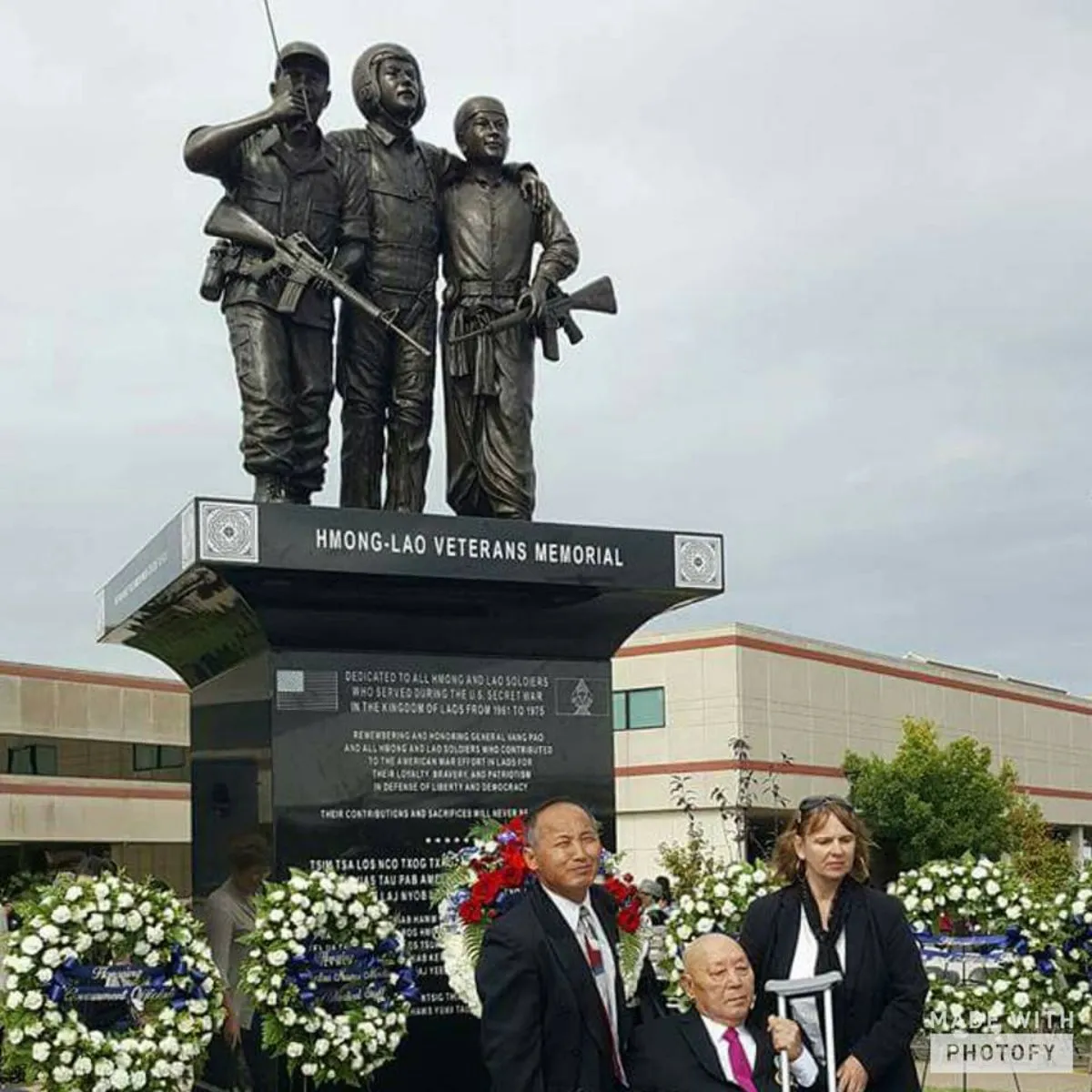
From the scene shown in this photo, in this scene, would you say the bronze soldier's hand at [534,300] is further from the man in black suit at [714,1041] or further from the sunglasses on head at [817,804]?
the man in black suit at [714,1041]

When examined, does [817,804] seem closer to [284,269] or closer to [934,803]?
[284,269]

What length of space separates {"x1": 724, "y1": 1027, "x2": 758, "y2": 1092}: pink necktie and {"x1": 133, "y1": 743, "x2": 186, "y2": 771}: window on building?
3884 centimetres

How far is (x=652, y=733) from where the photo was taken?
38.0 metres

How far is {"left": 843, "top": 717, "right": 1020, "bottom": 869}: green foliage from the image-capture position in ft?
114

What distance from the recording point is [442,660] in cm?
878

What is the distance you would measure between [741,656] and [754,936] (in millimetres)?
31635

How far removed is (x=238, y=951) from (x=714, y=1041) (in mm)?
3847

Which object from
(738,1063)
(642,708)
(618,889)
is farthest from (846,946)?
(642,708)

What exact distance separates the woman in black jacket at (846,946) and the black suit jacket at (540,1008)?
25.8 inches

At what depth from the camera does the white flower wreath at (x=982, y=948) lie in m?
7.83

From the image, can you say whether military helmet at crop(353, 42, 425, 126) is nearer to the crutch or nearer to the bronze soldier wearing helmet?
the bronze soldier wearing helmet

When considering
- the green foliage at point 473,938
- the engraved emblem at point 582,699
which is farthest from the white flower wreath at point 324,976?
the engraved emblem at point 582,699

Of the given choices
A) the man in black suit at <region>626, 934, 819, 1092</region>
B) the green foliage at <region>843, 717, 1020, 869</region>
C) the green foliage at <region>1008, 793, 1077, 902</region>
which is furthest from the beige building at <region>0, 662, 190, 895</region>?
the man in black suit at <region>626, 934, 819, 1092</region>

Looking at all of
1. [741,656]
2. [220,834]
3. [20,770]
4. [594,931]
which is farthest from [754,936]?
[20,770]
